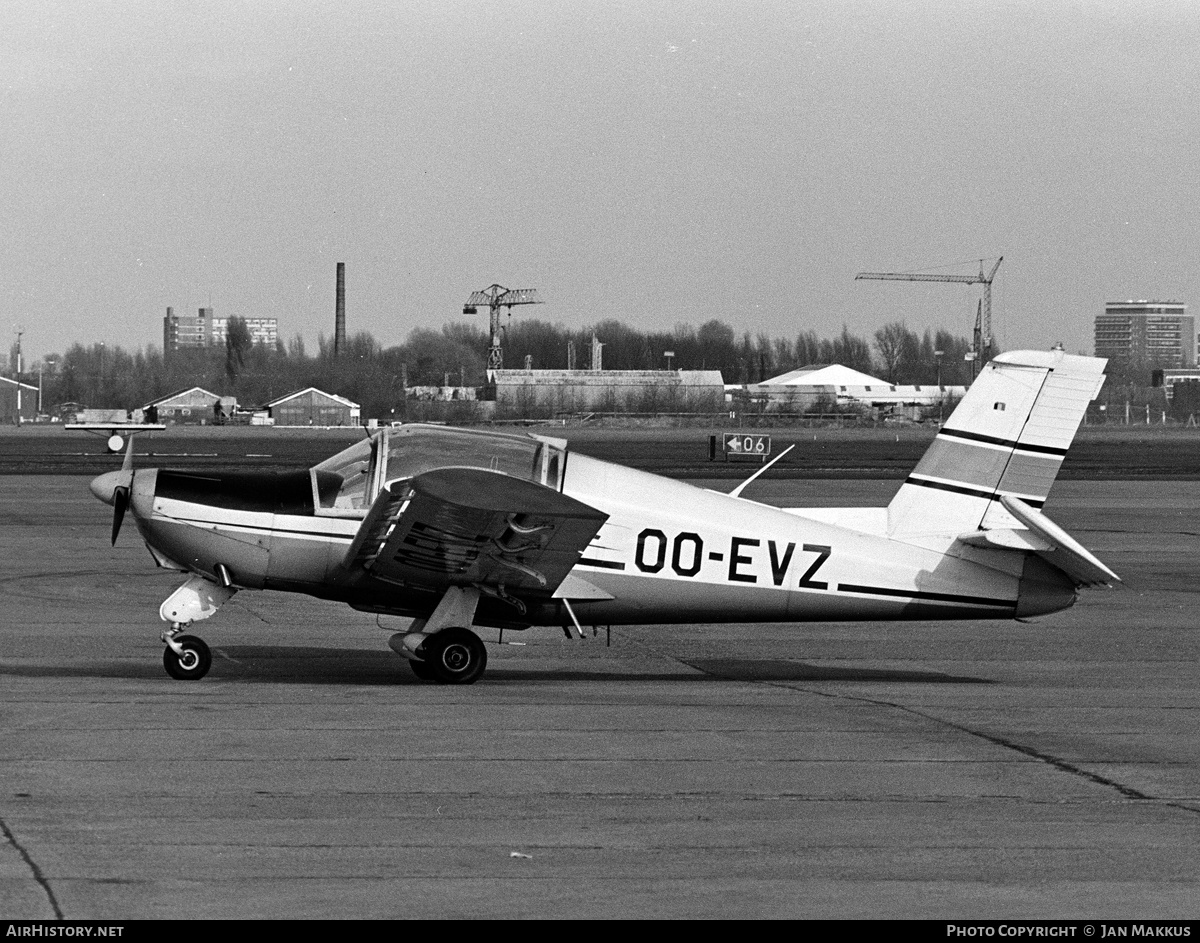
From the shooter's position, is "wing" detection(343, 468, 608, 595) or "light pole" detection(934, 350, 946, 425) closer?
"wing" detection(343, 468, 608, 595)

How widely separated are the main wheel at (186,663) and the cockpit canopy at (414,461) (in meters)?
1.34

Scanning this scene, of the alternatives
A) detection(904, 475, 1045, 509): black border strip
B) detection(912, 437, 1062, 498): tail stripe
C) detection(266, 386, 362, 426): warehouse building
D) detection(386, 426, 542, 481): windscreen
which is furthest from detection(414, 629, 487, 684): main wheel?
detection(266, 386, 362, 426): warehouse building

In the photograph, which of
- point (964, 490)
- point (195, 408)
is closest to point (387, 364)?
point (195, 408)

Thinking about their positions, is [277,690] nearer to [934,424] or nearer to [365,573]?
[365,573]

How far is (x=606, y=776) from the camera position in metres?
8.45

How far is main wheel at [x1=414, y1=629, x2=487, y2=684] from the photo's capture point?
11.5 meters

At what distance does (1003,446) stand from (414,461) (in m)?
4.36

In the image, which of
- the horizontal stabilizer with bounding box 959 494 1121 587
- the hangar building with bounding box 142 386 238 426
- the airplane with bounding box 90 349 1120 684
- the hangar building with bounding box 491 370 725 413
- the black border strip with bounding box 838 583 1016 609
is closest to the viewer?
the airplane with bounding box 90 349 1120 684

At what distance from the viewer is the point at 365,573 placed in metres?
11.4

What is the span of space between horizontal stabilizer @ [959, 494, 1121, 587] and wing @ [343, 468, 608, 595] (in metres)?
2.98

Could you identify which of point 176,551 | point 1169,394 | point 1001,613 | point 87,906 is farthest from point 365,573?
point 1169,394

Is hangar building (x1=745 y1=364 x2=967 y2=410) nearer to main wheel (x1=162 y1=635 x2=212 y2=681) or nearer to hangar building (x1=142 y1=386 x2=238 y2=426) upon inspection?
hangar building (x1=142 y1=386 x2=238 y2=426)

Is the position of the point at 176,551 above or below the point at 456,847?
above
